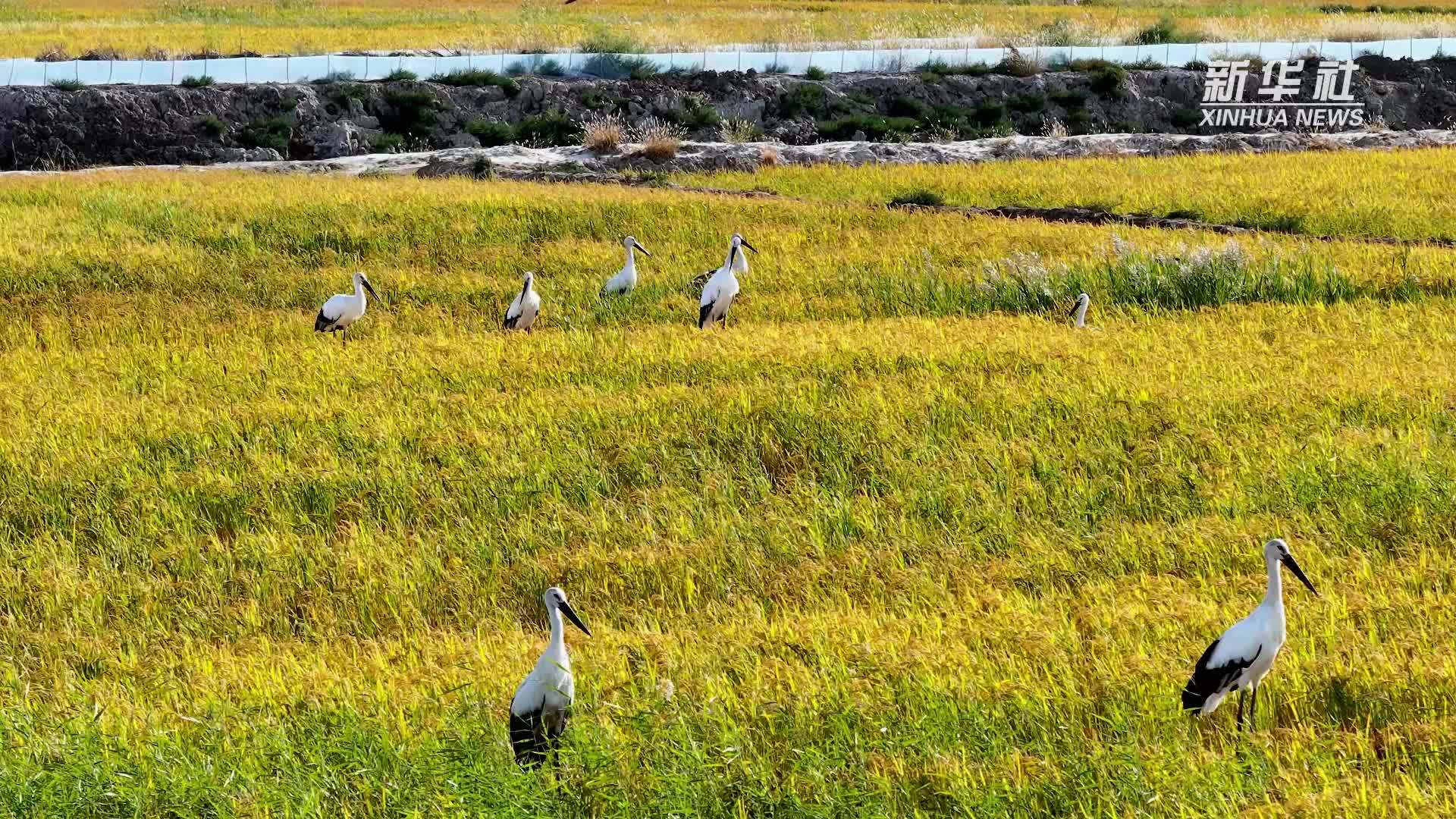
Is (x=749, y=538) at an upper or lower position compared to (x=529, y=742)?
lower

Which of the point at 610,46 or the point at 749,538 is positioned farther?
the point at 610,46

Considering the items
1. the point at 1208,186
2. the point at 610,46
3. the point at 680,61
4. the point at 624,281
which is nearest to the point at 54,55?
the point at 610,46

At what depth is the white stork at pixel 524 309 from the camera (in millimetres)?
15297

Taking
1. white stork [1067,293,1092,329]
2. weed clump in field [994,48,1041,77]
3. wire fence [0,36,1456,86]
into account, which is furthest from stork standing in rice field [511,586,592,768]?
weed clump in field [994,48,1041,77]

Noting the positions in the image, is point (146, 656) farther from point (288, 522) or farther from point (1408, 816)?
point (1408, 816)

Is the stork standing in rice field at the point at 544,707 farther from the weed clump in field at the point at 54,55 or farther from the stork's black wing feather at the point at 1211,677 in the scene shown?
the weed clump in field at the point at 54,55

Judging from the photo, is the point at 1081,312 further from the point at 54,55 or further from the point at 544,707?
the point at 54,55

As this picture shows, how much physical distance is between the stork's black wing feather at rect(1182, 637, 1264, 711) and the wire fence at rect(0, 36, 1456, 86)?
3973cm

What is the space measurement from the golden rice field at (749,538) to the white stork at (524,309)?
46 centimetres

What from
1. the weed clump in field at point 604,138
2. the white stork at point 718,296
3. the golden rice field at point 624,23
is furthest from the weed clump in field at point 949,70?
the white stork at point 718,296

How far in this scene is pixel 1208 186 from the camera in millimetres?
25359

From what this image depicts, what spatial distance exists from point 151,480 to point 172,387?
2976mm

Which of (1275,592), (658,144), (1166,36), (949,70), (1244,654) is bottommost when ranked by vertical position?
(658,144)

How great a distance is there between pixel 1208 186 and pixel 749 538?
1883 centimetres
